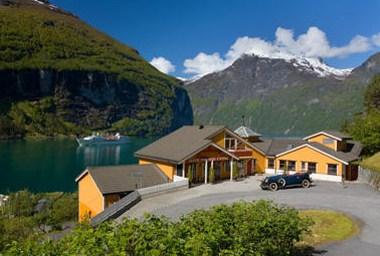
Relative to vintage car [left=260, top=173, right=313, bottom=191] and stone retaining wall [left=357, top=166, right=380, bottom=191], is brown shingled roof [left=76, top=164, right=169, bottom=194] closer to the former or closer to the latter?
vintage car [left=260, top=173, right=313, bottom=191]

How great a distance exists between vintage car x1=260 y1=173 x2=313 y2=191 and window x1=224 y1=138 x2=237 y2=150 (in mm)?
7665

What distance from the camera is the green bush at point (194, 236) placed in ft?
27.2

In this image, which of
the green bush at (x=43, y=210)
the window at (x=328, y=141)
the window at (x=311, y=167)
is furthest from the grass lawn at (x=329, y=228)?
the green bush at (x=43, y=210)

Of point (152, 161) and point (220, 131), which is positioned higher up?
point (220, 131)

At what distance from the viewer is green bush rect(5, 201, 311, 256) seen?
27.2 ft

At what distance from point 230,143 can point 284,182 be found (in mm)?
8662

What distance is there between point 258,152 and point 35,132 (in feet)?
532

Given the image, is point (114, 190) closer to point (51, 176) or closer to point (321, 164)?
point (321, 164)

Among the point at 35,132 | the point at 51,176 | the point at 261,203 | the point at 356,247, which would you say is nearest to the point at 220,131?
the point at 356,247

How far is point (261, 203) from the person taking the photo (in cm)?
A: 1403

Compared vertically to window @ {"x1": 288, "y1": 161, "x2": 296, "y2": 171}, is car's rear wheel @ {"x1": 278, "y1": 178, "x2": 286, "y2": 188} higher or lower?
lower

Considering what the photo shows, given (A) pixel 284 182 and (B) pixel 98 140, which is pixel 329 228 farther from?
(B) pixel 98 140

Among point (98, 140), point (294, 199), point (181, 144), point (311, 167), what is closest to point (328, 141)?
point (311, 167)

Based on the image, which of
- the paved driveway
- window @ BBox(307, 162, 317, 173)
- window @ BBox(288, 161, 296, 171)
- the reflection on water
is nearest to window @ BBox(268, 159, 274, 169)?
window @ BBox(288, 161, 296, 171)
